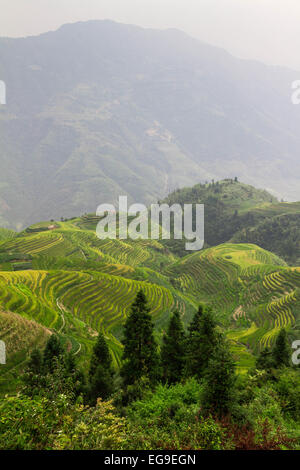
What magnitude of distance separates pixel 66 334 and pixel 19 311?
5763mm

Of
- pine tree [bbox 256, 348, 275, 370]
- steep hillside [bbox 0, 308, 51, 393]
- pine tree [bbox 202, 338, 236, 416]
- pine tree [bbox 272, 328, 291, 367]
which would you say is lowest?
pine tree [bbox 256, 348, 275, 370]

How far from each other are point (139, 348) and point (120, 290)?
25967mm

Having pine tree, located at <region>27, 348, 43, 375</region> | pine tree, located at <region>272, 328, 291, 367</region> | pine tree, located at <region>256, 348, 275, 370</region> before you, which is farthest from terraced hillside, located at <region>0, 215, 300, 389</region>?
pine tree, located at <region>272, 328, 291, 367</region>

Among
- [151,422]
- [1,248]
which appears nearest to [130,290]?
[151,422]

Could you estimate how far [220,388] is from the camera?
11000 millimetres

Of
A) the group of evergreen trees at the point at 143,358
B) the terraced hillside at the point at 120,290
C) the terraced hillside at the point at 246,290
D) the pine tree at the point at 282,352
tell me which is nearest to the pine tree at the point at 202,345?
the group of evergreen trees at the point at 143,358

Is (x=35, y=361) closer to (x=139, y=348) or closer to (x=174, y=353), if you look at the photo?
(x=139, y=348)

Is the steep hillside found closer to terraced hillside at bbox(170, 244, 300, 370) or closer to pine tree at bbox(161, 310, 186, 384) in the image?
pine tree at bbox(161, 310, 186, 384)

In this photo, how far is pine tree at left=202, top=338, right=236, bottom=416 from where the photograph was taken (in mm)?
10898

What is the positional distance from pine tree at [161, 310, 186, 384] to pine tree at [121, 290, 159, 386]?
5.62 ft

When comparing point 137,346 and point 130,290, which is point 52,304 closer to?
point 130,290

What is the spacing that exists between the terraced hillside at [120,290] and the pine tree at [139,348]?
6.17 metres

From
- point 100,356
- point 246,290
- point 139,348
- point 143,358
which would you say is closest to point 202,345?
point 143,358

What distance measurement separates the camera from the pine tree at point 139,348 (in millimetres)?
20812
